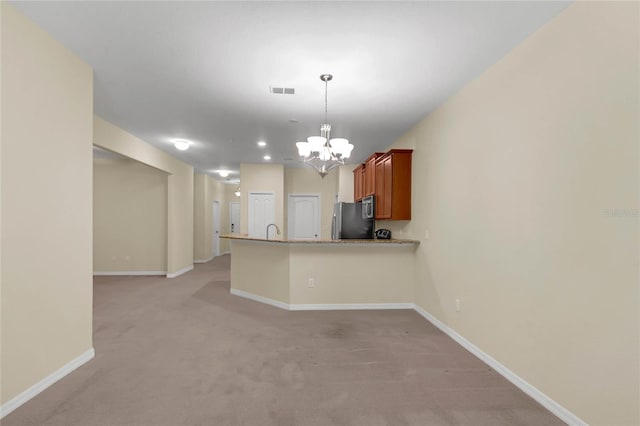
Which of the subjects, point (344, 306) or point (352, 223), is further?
point (352, 223)

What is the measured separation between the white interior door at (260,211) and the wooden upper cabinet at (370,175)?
8.33 ft

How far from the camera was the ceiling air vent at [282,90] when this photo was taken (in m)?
3.21

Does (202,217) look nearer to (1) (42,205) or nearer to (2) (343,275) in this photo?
(2) (343,275)

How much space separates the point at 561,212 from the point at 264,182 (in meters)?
6.27

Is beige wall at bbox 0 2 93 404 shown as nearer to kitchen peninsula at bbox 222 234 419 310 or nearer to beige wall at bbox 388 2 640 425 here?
kitchen peninsula at bbox 222 234 419 310

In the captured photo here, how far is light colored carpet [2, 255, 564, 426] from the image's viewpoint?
197 cm

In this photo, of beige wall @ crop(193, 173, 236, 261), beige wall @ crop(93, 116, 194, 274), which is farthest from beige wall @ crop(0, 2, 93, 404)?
beige wall @ crop(193, 173, 236, 261)

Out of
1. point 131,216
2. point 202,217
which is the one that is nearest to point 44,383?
point 131,216

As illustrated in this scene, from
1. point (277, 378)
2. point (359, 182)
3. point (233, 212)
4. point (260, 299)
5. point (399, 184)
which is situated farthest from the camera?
point (233, 212)

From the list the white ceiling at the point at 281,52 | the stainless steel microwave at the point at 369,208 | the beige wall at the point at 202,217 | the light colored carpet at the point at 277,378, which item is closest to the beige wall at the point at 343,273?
the light colored carpet at the point at 277,378

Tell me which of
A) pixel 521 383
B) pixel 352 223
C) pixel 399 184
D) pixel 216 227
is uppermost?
pixel 399 184

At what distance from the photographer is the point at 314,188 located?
26.9ft

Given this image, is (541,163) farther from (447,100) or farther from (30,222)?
(30,222)

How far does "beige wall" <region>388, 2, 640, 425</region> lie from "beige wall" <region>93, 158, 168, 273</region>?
253 inches
